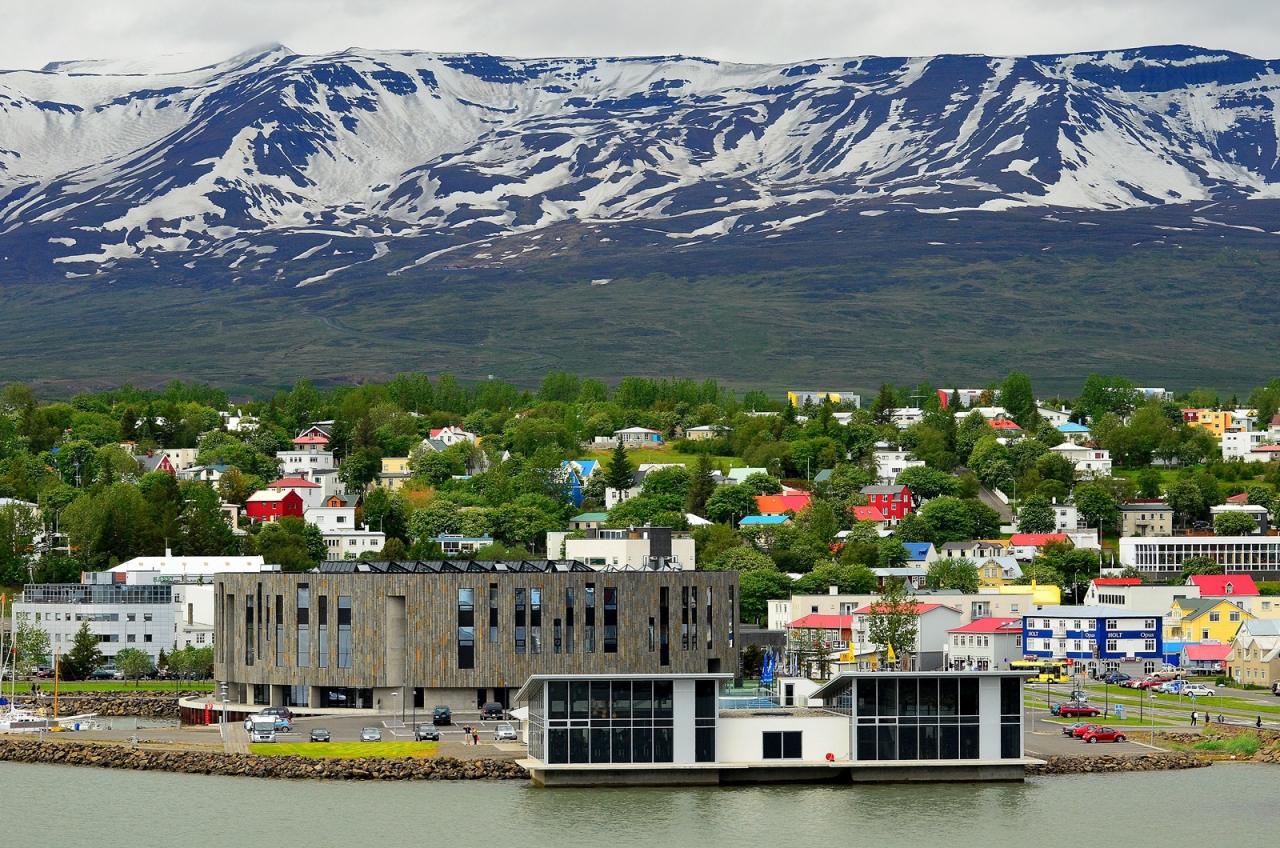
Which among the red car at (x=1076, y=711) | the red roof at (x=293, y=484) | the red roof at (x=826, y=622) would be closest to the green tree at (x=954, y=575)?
the red roof at (x=826, y=622)

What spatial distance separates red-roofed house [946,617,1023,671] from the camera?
95562 millimetres

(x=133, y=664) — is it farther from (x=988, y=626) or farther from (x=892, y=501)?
(x=892, y=501)

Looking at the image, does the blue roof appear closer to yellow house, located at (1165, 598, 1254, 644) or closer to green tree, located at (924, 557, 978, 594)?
green tree, located at (924, 557, 978, 594)

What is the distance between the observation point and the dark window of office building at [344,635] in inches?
2803

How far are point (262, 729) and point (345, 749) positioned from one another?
161 inches

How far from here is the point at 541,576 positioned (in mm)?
71625

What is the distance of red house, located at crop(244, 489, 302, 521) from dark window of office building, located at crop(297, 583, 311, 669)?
2485 inches

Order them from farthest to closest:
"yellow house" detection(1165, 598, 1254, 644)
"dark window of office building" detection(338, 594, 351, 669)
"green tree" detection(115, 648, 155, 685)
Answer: "yellow house" detection(1165, 598, 1254, 644)
"green tree" detection(115, 648, 155, 685)
"dark window of office building" detection(338, 594, 351, 669)

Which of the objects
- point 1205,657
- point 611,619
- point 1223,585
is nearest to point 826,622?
point 1205,657

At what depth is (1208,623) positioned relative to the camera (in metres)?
100

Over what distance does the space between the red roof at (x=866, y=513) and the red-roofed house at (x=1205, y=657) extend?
138 feet

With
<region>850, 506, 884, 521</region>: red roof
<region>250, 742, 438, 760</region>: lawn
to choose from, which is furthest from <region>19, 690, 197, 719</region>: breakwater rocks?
<region>850, 506, 884, 521</region>: red roof

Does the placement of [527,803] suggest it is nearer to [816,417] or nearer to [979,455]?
[979,455]

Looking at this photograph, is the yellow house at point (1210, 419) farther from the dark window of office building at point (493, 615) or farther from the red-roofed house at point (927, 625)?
the dark window of office building at point (493, 615)
